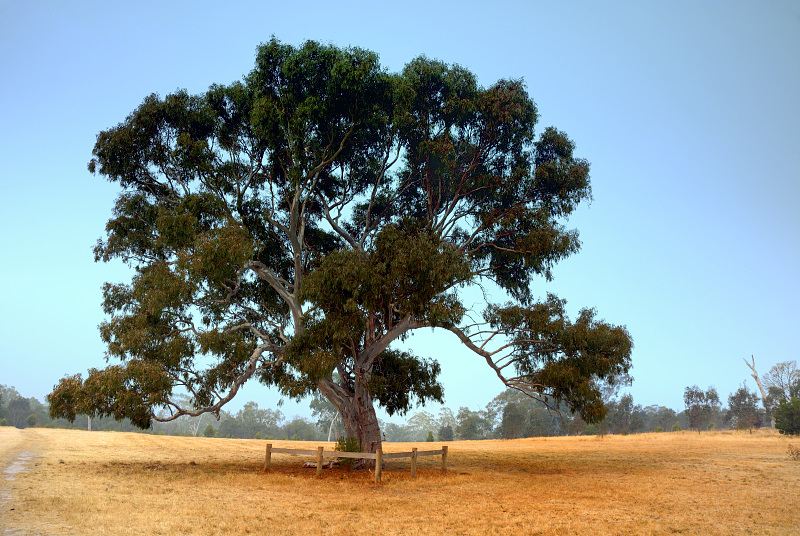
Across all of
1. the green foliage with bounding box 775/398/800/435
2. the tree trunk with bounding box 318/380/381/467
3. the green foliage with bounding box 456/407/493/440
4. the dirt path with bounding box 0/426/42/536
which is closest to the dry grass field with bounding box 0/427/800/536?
the dirt path with bounding box 0/426/42/536

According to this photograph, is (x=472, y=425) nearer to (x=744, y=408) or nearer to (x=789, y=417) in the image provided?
(x=744, y=408)

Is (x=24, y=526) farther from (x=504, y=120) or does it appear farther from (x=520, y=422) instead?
(x=520, y=422)

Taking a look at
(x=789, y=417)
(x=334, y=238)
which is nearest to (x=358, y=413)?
(x=334, y=238)

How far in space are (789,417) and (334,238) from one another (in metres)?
39.6

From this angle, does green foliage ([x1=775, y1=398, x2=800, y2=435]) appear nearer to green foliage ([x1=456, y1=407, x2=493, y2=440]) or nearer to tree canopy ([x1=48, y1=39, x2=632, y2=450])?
tree canopy ([x1=48, y1=39, x2=632, y2=450])

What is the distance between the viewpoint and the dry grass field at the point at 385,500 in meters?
11.4

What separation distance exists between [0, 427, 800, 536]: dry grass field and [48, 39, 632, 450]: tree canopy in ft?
10.2

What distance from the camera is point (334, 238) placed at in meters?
26.3

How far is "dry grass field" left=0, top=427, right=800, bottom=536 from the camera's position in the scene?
11367 millimetres

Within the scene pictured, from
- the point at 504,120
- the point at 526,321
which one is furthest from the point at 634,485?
the point at 504,120

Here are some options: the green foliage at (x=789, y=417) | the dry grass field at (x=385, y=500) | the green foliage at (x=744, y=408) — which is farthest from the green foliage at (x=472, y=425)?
the dry grass field at (x=385, y=500)

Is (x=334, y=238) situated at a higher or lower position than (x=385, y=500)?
higher

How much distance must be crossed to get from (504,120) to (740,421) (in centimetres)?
5942

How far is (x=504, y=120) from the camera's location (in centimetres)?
2253
